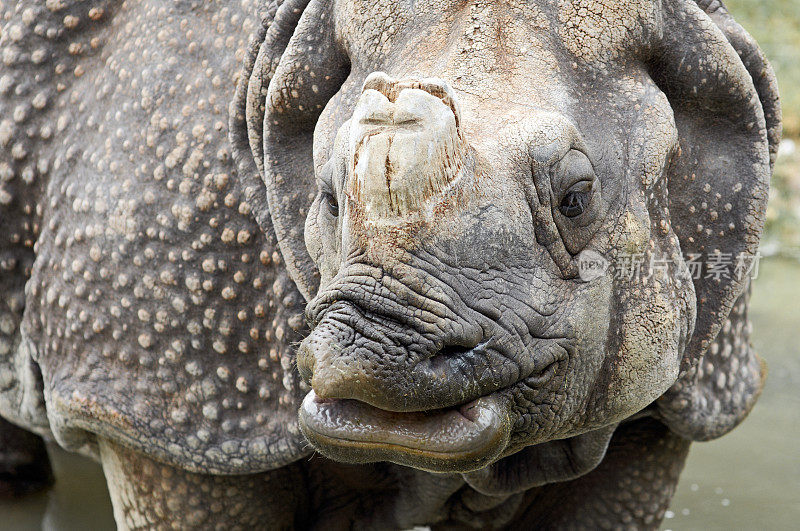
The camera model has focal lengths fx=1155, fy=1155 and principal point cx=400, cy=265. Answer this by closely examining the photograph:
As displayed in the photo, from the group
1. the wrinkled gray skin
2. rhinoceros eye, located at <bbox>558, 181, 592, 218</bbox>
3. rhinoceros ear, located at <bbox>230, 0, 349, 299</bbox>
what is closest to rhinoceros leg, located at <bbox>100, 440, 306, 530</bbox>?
the wrinkled gray skin

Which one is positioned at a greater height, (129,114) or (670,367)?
(129,114)

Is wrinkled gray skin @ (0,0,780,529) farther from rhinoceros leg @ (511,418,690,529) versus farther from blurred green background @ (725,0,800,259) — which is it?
blurred green background @ (725,0,800,259)

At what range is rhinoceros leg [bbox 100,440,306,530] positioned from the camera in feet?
10.3

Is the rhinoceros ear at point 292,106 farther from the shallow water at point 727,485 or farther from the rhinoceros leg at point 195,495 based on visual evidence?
the shallow water at point 727,485

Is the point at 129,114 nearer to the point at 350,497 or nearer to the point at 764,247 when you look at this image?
the point at 350,497

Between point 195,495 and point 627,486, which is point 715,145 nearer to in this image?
point 627,486

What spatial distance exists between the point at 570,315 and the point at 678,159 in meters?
0.54

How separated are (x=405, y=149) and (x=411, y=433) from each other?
0.52m

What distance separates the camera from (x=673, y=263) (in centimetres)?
250

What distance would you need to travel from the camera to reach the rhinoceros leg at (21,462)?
4504mm

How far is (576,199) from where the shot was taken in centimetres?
227

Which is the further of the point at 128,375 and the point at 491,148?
the point at 128,375

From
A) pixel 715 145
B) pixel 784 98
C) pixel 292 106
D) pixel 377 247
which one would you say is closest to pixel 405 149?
pixel 377 247

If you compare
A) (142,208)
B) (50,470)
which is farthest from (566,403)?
(50,470)
